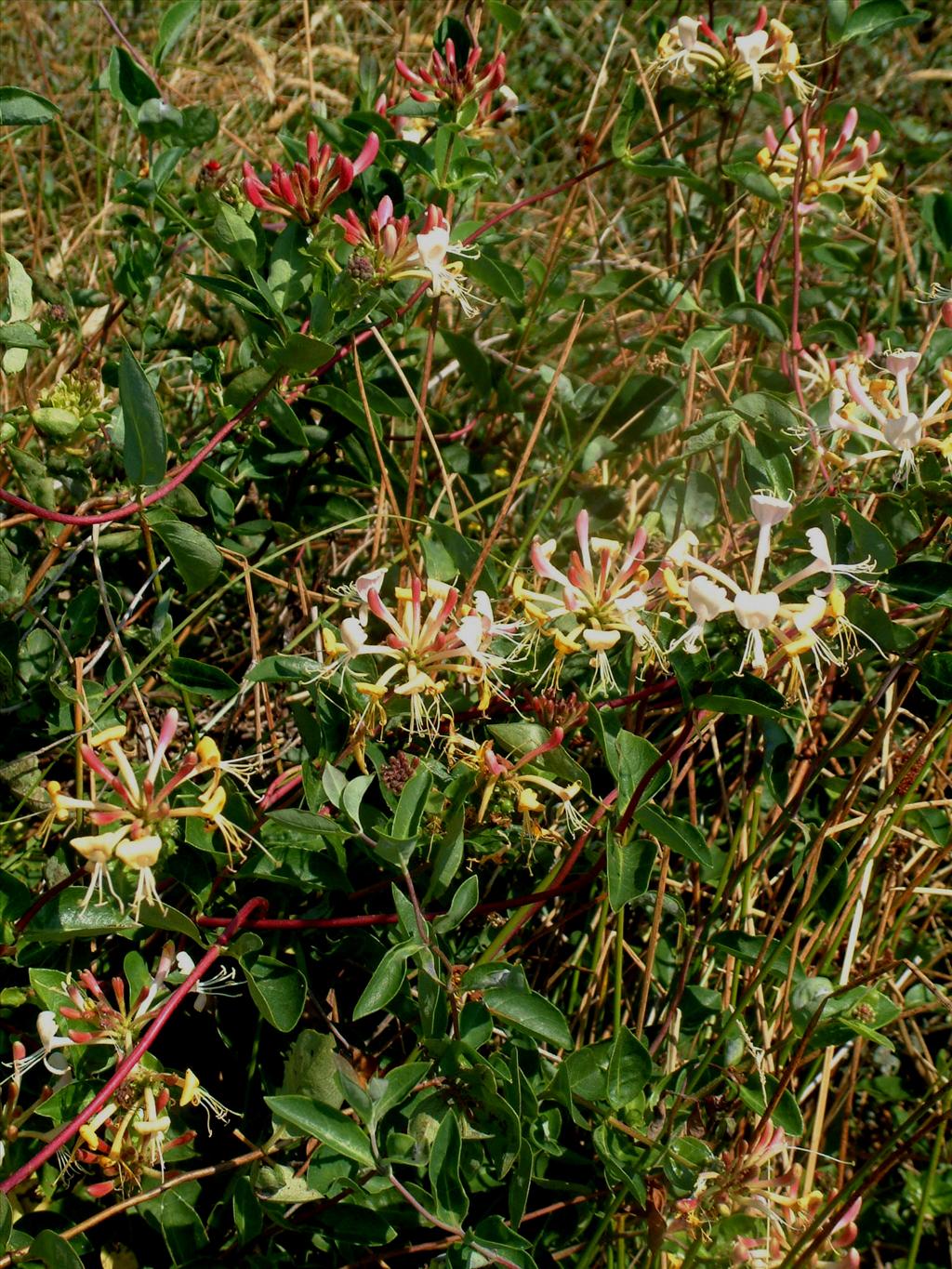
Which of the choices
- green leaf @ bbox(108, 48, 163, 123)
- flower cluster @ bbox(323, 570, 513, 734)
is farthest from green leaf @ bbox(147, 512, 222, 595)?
green leaf @ bbox(108, 48, 163, 123)

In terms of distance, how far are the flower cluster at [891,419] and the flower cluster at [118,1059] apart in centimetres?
95

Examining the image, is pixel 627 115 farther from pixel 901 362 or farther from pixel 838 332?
pixel 901 362

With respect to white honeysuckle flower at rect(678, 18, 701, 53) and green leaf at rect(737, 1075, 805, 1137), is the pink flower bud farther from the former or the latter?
green leaf at rect(737, 1075, 805, 1137)

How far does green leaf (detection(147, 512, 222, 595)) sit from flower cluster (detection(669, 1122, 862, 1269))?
33.5 inches

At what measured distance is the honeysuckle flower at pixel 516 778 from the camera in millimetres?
1304

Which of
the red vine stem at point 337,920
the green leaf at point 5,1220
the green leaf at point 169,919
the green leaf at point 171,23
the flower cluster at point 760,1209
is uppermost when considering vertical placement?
the green leaf at point 171,23

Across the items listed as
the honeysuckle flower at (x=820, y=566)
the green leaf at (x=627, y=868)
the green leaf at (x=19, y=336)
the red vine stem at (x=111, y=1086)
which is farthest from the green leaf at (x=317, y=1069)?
the green leaf at (x=19, y=336)

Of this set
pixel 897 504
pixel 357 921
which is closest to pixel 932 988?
pixel 897 504

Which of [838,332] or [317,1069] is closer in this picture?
[317,1069]

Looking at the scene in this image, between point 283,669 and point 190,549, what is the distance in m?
0.17

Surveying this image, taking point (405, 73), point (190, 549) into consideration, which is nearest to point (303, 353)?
point (190, 549)

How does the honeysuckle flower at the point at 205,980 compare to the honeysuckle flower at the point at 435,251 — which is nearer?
the honeysuckle flower at the point at 205,980

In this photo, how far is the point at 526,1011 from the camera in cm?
125

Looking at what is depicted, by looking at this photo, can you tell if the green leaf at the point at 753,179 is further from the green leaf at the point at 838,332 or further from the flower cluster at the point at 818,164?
the green leaf at the point at 838,332
